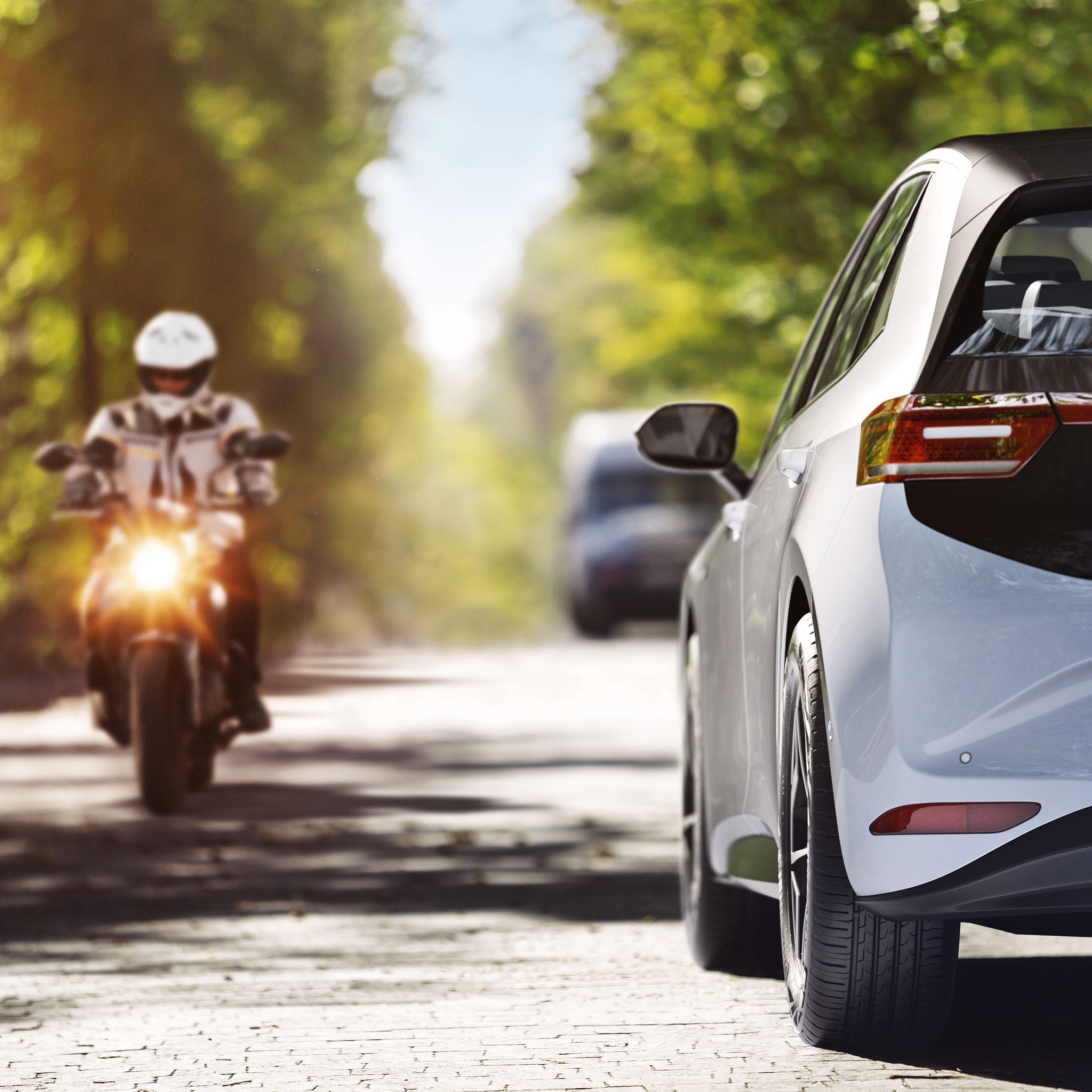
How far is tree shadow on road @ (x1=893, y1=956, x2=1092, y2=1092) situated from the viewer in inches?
196

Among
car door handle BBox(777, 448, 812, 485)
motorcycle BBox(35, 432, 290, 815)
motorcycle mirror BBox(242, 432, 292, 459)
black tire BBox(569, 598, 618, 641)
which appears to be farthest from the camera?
black tire BBox(569, 598, 618, 641)

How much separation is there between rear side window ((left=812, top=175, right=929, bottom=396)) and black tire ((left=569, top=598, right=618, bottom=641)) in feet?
84.9

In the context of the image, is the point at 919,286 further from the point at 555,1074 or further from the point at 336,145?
the point at 336,145

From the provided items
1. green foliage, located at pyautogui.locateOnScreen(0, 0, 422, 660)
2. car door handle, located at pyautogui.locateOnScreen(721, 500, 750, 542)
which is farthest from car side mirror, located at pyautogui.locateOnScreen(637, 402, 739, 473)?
green foliage, located at pyautogui.locateOnScreen(0, 0, 422, 660)

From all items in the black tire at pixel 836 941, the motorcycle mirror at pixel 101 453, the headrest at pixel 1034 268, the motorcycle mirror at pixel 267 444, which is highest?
the headrest at pixel 1034 268

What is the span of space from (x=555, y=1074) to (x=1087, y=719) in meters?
1.51

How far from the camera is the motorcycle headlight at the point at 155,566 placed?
34.4 feet

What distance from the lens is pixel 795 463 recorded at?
5.12 meters

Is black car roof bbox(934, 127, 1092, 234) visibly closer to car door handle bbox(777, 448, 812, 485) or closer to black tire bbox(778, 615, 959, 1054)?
car door handle bbox(777, 448, 812, 485)

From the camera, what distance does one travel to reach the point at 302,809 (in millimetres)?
11484

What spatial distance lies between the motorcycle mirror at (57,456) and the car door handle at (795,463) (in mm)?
5678

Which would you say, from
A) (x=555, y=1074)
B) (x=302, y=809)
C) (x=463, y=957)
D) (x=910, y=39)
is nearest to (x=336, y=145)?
(x=910, y=39)

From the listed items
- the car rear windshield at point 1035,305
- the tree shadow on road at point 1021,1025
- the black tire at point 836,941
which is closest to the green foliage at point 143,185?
the tree shadow on road at point 1021,1025

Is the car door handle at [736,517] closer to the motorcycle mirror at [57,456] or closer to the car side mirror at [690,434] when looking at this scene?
the car side mirror at [690,434]
